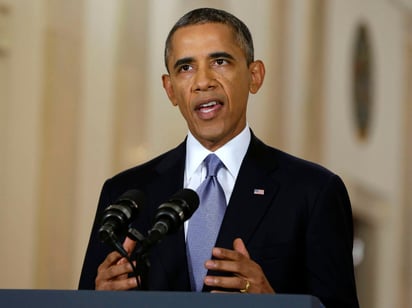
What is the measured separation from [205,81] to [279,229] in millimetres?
373

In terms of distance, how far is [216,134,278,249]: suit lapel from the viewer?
2.83 metres

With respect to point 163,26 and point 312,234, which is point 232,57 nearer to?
point 312,234

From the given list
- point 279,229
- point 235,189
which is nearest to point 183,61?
point 235,189

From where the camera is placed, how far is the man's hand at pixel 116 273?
2.61 metres

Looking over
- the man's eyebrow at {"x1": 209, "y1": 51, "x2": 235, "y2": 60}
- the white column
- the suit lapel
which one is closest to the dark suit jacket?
the suit lapel

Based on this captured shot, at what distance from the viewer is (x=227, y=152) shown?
2957 millimetres

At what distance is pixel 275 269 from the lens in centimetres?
278

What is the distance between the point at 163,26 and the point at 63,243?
57.9 inches

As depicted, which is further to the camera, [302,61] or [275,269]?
[302,61]

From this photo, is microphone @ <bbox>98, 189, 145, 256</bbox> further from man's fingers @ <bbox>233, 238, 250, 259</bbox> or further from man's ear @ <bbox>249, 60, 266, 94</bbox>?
man's ear @ <bbox>249, 60, 266, 94</bbox>

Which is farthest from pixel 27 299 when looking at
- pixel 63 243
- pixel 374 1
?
pixel 374 1

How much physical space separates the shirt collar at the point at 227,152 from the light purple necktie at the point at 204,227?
0.16 feet

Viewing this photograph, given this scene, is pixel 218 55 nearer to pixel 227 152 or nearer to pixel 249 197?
pixel 227 152

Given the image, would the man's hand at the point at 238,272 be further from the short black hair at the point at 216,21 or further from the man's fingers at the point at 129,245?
the short black hair at the point at 216,21
